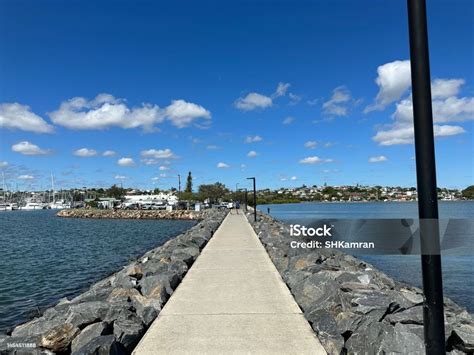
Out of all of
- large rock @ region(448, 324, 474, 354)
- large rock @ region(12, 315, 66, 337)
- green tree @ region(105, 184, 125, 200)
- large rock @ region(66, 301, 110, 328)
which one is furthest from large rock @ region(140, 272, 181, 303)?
green tree @ region(105, 184, 125, 200)

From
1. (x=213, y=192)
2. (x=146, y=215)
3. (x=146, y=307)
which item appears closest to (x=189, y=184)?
(x=213, y=192)

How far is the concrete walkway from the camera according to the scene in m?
4.71

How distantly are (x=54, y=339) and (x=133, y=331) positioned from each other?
964 millimetres

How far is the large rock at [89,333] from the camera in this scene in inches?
193

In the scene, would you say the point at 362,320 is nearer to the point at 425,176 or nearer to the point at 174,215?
the point at 425,176

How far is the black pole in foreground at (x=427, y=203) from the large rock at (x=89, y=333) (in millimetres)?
3844

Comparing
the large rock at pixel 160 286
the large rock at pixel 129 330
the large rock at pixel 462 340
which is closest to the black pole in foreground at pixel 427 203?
the large rock at pixel 462 340

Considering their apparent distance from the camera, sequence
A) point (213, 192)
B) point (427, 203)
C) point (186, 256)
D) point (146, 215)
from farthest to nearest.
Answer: point (213, 192)
point (146, 215)
point (186, 256)
point (427, 203)

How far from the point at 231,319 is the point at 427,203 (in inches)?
157

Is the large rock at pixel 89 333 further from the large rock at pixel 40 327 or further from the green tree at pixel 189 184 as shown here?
the green tree at pixel 189 184

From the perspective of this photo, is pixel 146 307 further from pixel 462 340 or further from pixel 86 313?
pixel 462 340

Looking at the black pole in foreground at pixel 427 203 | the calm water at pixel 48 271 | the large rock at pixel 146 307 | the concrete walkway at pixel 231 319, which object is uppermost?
the black pole in foreground at pixel 427 203

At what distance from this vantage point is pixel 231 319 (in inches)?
227

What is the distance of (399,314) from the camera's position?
5.40 meters
